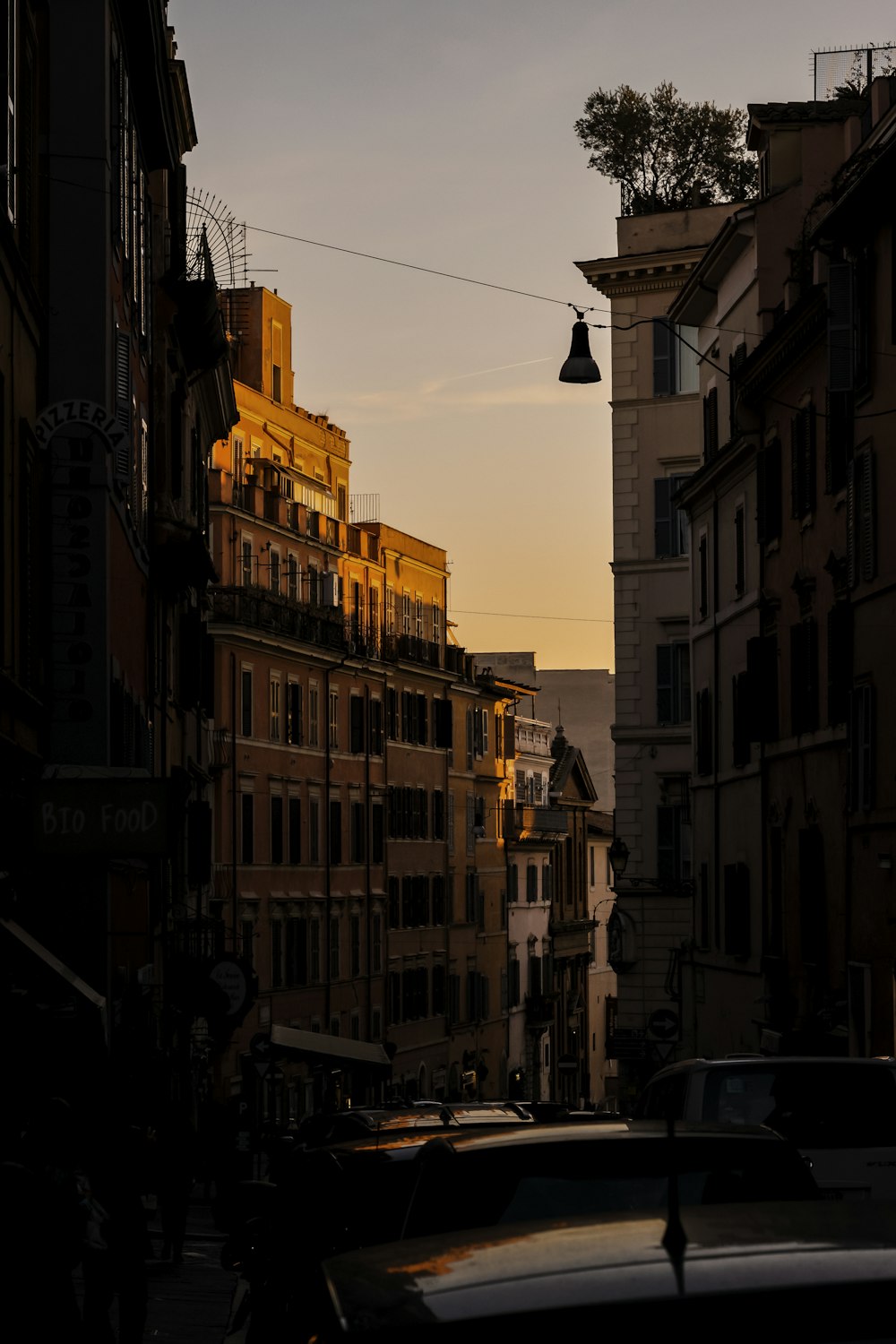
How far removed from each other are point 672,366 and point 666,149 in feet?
17.6

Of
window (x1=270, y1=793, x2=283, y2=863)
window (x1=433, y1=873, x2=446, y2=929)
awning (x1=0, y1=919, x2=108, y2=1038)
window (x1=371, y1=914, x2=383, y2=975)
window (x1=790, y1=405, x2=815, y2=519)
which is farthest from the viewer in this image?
window (x1=433, y1=873, x2=446, y2=929)

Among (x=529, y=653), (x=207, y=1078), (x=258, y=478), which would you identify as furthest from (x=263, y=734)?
(x=529, y=653)

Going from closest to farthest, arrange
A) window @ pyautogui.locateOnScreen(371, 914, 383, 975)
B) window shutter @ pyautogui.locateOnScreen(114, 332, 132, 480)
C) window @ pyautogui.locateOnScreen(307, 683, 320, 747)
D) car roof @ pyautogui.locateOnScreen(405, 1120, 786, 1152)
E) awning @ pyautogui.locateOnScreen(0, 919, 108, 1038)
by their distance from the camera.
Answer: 1. car roof @ pyautogui.locateOnScreen(405, 1120, 786, 1152)
2. awning @ pyautogui.locateOnScreen(0, 919, 108, 1038)
3. window shutter @ pyautogui.locateOnScreen(114, 332, 132, 480)
4. window @ pyautogui.locateOnScreen(307, 683, 320, 747)
5. window @ pyautogui.locateOnScreen(371, 914, 383, 975)

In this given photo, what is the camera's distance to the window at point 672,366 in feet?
178

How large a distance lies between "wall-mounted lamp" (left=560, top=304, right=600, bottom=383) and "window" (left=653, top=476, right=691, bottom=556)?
893 inches

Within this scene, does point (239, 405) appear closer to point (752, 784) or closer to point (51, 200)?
point (752, 784)

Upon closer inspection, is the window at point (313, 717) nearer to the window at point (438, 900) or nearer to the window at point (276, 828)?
the window at point (276, 828)

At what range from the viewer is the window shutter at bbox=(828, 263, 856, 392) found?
98.7 ft

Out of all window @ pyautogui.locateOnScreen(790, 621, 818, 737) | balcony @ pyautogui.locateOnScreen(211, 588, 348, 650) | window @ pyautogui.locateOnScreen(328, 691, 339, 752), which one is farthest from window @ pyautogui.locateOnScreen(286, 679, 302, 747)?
window @ pyautogui.locateOnScreen(790, 621, 818, 737)

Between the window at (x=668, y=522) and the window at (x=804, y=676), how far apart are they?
19092 millimetres

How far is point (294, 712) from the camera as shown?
6575 cm

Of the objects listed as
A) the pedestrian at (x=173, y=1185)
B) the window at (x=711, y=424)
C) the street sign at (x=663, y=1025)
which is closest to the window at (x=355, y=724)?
the window at (x=711, y=424)

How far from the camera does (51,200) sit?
75.4ft

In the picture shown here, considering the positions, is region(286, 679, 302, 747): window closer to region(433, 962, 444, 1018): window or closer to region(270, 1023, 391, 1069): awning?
region(433, 962, 444, 1018): window
